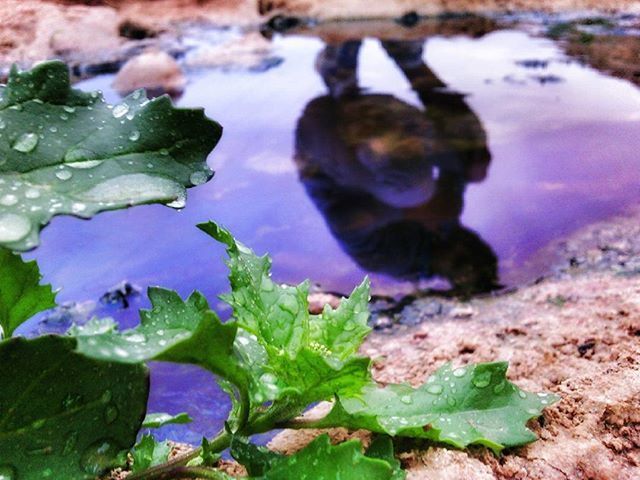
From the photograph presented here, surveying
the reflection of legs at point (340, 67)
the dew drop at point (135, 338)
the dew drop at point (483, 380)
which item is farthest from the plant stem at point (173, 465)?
the reflection of legs at point (340, 67)

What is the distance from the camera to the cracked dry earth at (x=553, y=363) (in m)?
0.91

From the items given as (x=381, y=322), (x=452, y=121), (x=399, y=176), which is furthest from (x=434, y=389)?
(x=452, y=121)

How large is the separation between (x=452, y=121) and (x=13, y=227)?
3.25 meters

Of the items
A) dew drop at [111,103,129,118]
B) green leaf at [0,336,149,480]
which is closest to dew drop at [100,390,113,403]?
green leaf at [0,336,149,480]

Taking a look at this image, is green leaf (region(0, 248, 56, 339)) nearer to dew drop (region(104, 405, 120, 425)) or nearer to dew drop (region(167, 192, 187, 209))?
dew drop (region(104, 405, 120, 425))

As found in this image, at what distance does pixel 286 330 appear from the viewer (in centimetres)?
92

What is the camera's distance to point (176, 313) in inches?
33.7

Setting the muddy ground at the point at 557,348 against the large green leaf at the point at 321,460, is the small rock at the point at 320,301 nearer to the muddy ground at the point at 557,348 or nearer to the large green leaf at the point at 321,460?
the muddy ground at the point at 557,348

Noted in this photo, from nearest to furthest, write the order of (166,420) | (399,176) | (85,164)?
(85,164) < (166,420) < (399,176)

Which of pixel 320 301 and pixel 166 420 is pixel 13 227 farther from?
pixel 320 301

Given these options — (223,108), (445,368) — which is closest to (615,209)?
(445,368)

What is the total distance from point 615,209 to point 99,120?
Answer: 219 centimetres

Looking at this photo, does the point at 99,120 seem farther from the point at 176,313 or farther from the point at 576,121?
the point at 576,121

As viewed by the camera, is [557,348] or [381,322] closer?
[557,348]
